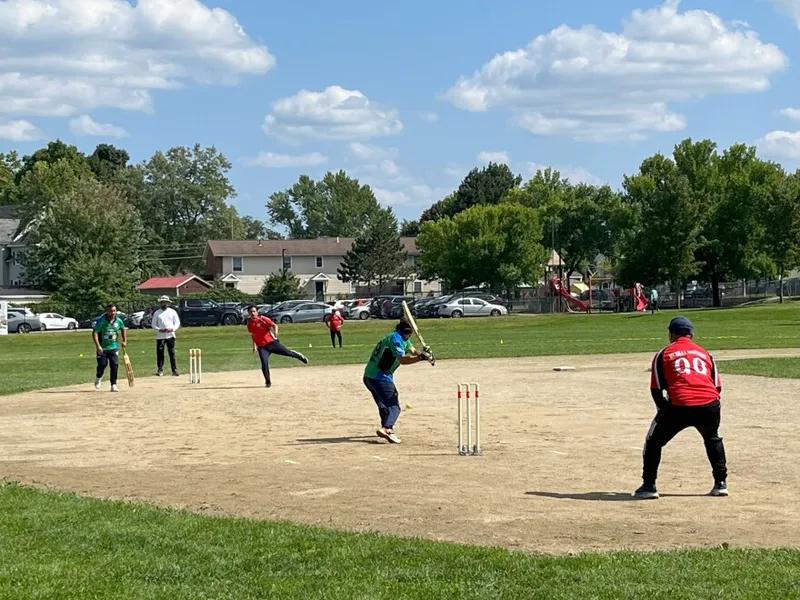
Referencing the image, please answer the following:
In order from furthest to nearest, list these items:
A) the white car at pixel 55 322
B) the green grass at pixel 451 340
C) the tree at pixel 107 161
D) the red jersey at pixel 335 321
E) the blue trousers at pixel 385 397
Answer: the tree at pixel 107 161 → the white car at pixel 55 322 → the red jersey at pixel 335 321 → the green grass at pixel 451 340 → the blue trousers at pixel 385 397

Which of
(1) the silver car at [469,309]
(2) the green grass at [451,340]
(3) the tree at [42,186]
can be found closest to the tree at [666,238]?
(2) the green grass at [451,340]

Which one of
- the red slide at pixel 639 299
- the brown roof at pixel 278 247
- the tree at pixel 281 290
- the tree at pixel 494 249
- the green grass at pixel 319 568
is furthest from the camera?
the brown roof at pixel 278 247

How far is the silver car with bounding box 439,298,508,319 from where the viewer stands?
74562 mm

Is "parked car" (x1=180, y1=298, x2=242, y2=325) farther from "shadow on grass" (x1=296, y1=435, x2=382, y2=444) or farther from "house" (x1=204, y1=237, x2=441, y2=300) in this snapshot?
"shadow on grass" (x1=296, y1=435, x2=382, y2=444)

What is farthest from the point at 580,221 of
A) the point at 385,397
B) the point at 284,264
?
the point at 385,397

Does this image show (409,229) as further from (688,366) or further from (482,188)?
(688,366)

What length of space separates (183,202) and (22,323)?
6089cm

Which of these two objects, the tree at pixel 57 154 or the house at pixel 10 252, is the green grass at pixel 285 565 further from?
the tree at pixel 57 154

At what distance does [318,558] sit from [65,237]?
94209mm

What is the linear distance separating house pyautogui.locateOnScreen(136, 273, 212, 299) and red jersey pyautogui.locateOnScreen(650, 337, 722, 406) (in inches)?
4051

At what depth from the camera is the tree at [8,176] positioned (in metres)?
140

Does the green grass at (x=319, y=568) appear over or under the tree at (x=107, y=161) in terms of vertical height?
under

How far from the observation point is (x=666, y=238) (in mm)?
77562

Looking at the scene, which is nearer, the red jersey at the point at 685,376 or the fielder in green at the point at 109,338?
the red jersey at the point at 685,376
